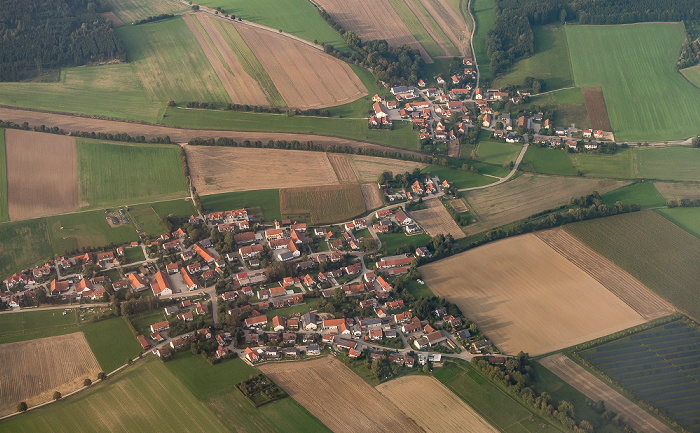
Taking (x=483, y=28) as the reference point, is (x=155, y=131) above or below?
below

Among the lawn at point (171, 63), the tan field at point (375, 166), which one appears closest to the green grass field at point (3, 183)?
→ the lawn at point (171, 63)

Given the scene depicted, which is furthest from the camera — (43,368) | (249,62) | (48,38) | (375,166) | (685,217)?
(249,62)

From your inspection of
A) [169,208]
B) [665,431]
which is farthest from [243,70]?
[665,431]

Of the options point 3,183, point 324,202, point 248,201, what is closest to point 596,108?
point 324,202

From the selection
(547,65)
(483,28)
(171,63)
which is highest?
(483,28)

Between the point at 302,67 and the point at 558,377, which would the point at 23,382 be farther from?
the point at 302,67

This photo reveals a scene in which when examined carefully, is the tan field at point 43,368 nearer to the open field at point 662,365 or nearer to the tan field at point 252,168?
the tan field at point 252,168

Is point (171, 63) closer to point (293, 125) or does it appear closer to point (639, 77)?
point (293, 125)
